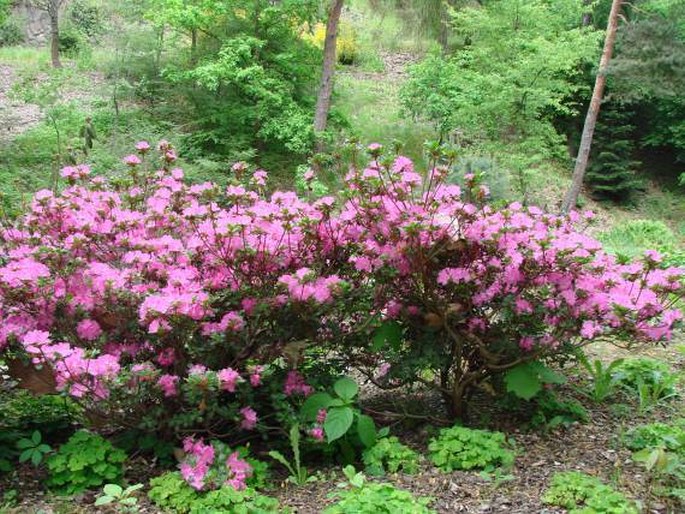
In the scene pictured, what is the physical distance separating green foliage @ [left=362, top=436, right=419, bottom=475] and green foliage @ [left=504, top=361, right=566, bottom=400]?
48cm

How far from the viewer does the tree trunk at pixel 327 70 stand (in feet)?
31.0

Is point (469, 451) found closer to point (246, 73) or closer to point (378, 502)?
point (378, 502)

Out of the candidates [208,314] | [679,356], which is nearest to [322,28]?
[679,356]

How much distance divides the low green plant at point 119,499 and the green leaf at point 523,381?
1458 mm

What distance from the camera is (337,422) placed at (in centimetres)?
232

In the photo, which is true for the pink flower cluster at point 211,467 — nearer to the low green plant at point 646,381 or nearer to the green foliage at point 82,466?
the green foliage at point 82,466

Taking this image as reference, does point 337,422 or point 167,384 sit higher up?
point 167,384

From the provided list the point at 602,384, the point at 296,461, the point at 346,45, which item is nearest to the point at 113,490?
the point at 296,461

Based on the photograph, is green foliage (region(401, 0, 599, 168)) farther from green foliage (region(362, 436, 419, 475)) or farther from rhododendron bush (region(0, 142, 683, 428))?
green foliage (region(362, 436, 419, 475))

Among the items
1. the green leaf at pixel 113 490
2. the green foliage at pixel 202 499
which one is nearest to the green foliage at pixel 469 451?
the green foliage at pixel 202 499

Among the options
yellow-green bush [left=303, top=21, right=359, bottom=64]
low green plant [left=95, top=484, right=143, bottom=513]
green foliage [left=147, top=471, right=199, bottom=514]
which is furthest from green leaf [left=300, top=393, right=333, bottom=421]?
yellow-green bush [left=303, top=21, right=359, bottom=64]

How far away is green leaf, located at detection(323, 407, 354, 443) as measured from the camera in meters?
2.28

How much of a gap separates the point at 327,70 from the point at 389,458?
8.01 m

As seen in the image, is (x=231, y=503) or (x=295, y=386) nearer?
(x=231, y=503)
